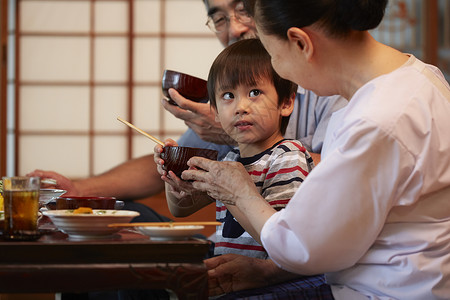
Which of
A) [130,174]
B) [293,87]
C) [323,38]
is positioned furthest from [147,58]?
[323,38]

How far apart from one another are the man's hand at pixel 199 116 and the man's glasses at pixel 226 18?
44cm

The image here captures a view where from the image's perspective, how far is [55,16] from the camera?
18.4 feet

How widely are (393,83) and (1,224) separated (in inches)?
30.8

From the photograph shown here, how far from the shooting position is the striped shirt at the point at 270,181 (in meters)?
1.52

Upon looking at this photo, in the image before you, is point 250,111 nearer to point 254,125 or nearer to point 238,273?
point 254,125

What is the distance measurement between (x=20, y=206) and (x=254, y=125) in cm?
71

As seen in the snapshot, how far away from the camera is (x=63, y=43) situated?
5.62m

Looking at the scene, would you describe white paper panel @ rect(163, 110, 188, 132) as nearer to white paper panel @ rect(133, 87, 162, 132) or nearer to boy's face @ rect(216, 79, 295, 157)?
white paper panel @ rect(133, 87, 162, 132)

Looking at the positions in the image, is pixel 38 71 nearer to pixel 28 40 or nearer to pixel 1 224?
pixel 28 40

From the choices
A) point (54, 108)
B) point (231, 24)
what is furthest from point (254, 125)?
point (54, 108)

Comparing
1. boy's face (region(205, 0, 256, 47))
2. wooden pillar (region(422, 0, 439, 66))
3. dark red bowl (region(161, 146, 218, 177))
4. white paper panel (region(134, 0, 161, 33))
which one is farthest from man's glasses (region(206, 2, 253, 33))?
wooden pillar (region(422, 0, 439, 66))

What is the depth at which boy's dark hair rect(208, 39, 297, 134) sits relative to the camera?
5.32ft

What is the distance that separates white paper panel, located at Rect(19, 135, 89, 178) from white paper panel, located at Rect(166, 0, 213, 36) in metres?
1.36

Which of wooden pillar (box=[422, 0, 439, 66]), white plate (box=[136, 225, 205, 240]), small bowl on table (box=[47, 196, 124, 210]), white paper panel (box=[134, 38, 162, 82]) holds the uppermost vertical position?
wooden pillar (box=[422, 0, 439, 66])
